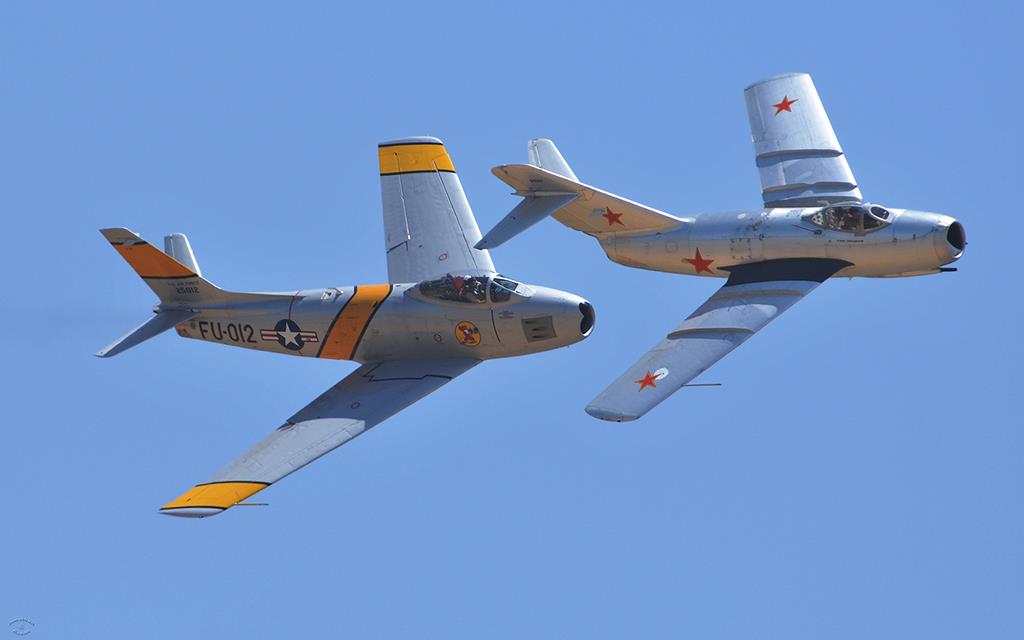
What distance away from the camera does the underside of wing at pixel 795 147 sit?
50250 millimetres

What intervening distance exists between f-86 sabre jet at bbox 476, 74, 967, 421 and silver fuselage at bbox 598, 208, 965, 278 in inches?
0.9

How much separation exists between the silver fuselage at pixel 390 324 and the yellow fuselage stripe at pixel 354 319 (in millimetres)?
22

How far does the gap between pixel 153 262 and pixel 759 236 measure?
45.3 ft

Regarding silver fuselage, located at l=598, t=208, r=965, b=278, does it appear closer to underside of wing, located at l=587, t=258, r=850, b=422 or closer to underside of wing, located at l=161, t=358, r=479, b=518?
underside of wing, located at l=587, t=258, r=850, b=422

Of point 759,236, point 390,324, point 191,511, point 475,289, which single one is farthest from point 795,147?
point 191,511

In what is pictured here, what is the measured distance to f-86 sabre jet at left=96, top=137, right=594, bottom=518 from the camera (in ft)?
145

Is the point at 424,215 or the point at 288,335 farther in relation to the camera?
the point at 424,215

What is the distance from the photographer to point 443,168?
51.5m

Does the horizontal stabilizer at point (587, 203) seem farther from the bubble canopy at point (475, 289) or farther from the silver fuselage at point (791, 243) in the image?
the bubble canopy at point (475, 289)

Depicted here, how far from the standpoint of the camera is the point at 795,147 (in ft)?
170

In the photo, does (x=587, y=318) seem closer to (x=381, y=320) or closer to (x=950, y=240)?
(x=381, y=320)

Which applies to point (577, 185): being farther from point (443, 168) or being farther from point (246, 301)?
point (246, 301)

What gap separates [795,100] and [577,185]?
7.03m

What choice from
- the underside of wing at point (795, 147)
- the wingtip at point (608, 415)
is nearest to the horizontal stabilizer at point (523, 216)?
the underside of wing at point (795, 147)
